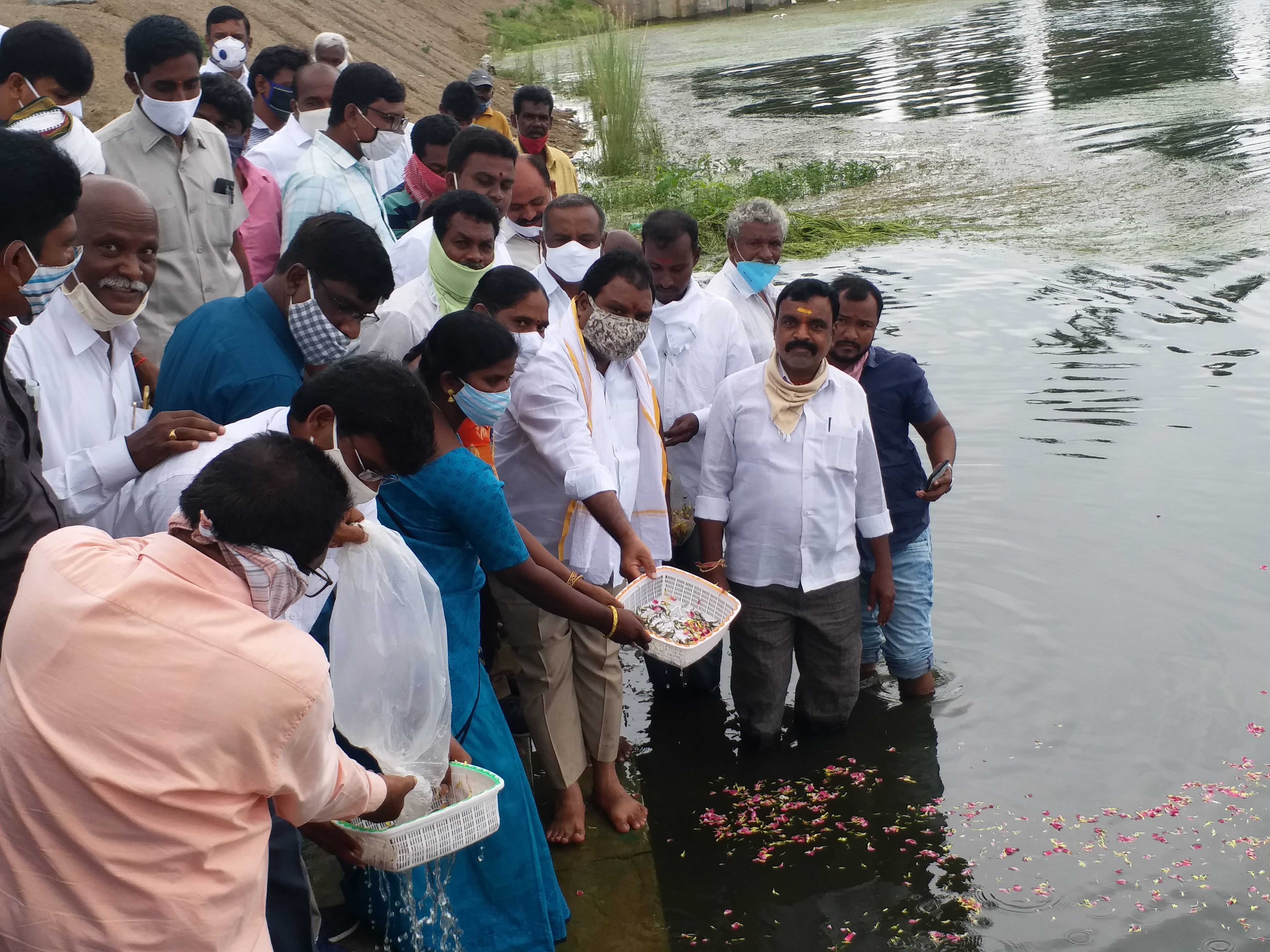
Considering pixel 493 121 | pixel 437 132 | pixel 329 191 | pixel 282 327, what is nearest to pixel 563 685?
pixel 282 327

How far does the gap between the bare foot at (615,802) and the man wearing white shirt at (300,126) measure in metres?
3.49

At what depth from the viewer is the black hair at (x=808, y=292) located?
197 inches

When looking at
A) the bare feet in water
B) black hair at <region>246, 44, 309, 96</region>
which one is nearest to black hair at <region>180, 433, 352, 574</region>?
the bare feet in water

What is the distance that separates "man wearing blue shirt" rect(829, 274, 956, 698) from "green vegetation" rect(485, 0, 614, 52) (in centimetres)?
2775

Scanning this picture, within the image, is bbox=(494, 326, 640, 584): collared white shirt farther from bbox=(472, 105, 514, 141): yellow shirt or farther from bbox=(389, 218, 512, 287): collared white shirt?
bbox=(472, 105, 514, 141): yellow shirt

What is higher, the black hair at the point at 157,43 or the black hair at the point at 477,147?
the black hair at the point at 157,43

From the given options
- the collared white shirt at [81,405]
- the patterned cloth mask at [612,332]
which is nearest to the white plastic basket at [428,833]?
the collared white shirt at [81,405]

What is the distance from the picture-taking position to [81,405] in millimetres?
3736

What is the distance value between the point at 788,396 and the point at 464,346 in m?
1.77

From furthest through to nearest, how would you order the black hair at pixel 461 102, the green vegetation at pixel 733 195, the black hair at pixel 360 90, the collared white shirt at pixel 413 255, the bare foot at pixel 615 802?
the green vegetation at pixel 733 195 → the black hair at pixel 461 102 → the black hair at pixel 360 90 → the collared white shirt at pixel 413 255 → the bare foot at pixel 615 802

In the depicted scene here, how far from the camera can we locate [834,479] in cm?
518

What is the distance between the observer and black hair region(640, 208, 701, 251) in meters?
5.80

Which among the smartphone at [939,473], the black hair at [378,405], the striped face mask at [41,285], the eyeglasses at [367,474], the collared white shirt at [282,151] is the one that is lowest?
the smartphone at [939,473]

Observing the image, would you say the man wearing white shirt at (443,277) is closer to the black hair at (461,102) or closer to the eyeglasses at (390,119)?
the eyeglasses at (390,119)
